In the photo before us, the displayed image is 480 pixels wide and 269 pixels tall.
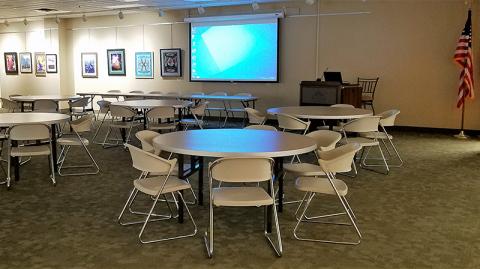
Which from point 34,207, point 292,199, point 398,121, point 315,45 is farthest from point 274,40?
point 34,207

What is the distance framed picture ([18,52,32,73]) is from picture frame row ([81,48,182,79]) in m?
2.12

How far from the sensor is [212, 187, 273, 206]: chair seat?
306 cm

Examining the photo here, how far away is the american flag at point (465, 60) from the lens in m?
8.72

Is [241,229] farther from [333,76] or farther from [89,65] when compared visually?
[89,65]

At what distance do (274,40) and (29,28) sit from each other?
28.3 feet

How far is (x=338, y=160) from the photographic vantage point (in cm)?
328

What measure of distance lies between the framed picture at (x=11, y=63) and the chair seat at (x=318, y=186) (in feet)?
46.4

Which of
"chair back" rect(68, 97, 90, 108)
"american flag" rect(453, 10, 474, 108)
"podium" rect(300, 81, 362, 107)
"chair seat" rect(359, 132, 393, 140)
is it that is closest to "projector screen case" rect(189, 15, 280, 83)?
"podium" rect(300, 81, 362, 107)

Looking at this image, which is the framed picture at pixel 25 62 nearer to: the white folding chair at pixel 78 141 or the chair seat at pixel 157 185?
the white folding chair at pixel 78 141

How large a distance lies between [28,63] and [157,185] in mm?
13179

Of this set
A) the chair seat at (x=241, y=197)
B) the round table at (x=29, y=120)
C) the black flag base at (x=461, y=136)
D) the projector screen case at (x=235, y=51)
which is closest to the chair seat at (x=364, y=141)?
the chair seat at (x=241, y=197)

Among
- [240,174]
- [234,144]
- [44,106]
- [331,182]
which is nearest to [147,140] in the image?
[234,144]

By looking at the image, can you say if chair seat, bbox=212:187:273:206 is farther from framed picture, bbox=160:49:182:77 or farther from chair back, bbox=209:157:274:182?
framed picture, bbox=160:49:182:77

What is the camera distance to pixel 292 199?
4.62m
